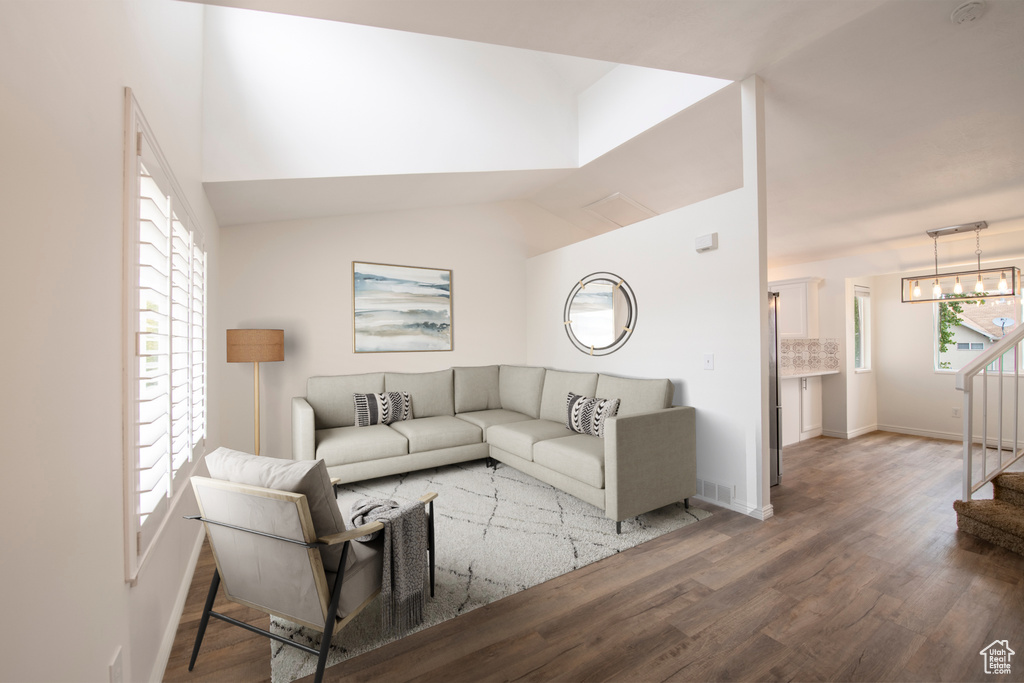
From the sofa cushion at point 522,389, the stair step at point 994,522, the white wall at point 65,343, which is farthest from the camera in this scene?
the sofa cushion at point 522,389

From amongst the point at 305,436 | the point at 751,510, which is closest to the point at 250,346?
the point at 305,436

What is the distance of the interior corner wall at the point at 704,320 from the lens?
121 inches

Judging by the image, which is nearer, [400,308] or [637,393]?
[637,393]

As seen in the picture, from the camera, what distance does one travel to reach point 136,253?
1.51 m

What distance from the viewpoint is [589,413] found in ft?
12.3

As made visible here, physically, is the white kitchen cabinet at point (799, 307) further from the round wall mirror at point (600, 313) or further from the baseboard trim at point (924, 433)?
the round wall mirror at point (600, 313)

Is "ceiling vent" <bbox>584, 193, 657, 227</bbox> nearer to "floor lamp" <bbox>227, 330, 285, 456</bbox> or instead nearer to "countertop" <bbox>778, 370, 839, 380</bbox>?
"countertop" <bbox>778, 370, 839, 380</bbox>

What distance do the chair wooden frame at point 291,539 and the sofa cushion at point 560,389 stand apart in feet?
8.91

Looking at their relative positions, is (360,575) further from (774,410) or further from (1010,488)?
(1010,488)

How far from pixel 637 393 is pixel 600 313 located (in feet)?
3.58

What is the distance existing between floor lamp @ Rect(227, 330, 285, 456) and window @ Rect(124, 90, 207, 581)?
1.00m

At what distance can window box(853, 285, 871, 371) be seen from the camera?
19.2ft

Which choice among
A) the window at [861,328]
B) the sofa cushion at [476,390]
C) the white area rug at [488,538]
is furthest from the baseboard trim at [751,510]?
the window at [861,328]

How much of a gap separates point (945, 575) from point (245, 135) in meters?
4.87
